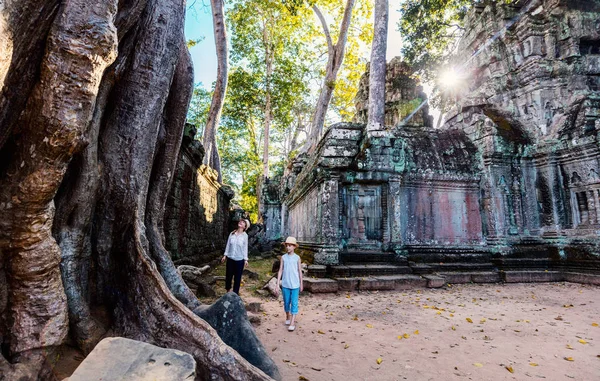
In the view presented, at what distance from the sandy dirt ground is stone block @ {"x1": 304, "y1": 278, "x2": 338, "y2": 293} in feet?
0.59

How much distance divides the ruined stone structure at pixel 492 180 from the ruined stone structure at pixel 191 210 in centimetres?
260

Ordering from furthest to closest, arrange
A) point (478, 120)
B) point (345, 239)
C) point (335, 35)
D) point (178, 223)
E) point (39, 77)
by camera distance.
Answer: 1. point (335, 35)
2. point (478, 120)
3. point (345, 239)
4. point (178, 223)
5. point (39, 77)

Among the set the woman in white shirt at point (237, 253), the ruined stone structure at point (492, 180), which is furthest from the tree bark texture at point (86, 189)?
the ruined stone structure at point (492, 180)

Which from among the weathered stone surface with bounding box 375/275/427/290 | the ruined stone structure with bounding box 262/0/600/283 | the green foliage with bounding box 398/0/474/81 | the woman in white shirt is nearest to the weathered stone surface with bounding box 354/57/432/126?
the green foliage with bounding box 398/0/474/81

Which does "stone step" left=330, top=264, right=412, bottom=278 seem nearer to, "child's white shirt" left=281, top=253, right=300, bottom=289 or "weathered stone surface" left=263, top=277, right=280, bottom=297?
"weathered stone surface" left=263, top=277, right=280, bottom=297

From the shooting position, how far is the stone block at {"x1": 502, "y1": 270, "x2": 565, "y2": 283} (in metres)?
6.88

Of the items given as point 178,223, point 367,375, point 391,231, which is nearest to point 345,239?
point 391,231

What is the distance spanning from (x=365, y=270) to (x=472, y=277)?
2548 mm

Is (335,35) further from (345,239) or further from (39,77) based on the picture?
(39,77)

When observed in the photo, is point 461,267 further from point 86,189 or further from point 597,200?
point 86,189

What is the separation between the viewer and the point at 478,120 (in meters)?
8.55

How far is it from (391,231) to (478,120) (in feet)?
14.2

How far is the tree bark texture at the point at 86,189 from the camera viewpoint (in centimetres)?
160

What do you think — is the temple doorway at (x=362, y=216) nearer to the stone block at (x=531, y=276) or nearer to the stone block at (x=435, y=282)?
the stone block at (x=435, y=282)
